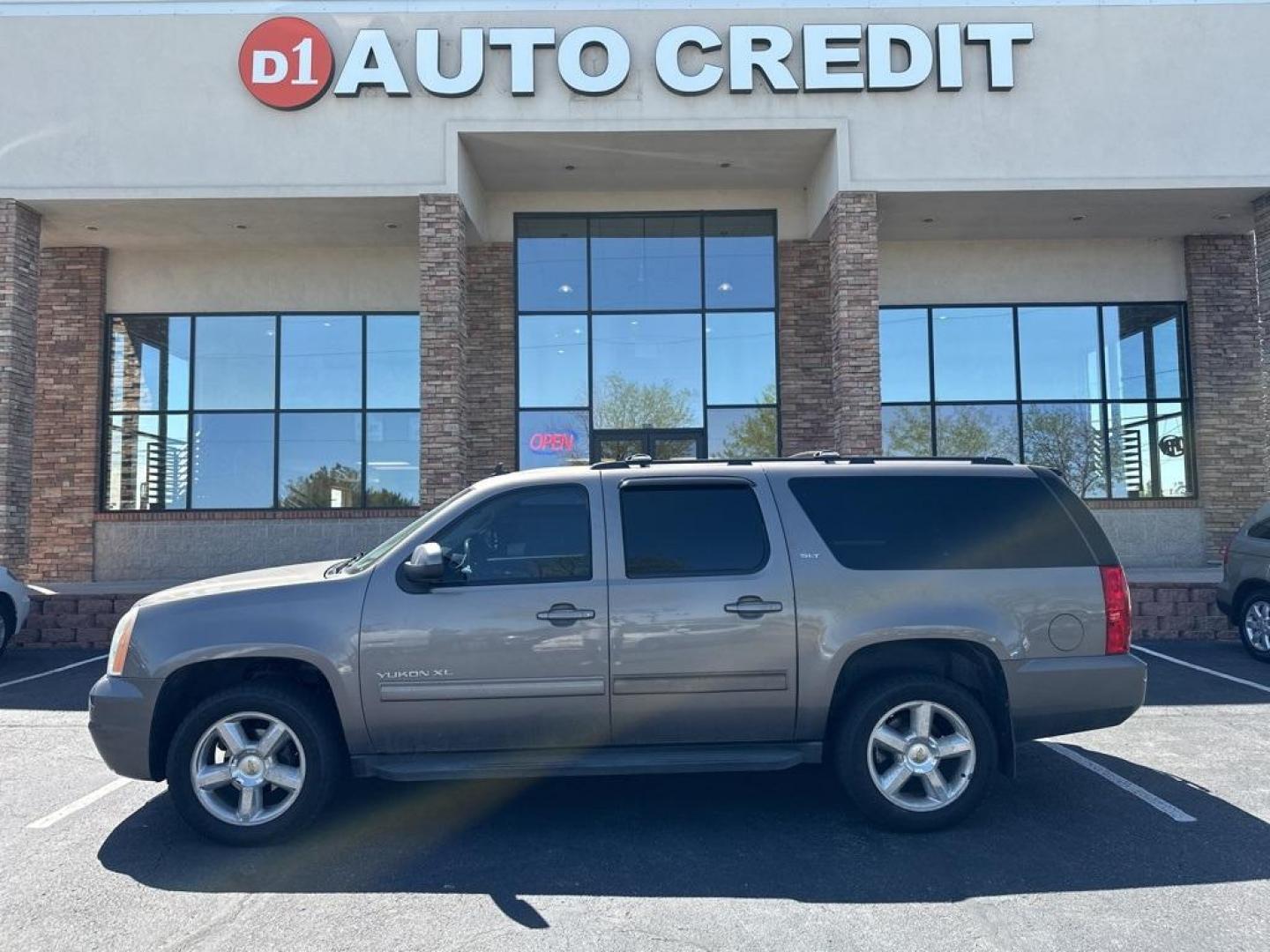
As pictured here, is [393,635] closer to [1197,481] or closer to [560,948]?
[560,948]

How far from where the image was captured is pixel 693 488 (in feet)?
16.5

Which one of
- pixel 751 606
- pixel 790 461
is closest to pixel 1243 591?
pixel 790 461

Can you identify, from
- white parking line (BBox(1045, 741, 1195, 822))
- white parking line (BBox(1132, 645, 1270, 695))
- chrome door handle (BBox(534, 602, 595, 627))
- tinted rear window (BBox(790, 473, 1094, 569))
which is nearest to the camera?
chrome door handle (BBox(534, 602, 595, 627))

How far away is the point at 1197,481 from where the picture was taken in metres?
16.2

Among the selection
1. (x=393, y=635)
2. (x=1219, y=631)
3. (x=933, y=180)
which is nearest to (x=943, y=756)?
(x=393, y=635)

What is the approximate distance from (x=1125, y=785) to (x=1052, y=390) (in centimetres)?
1221

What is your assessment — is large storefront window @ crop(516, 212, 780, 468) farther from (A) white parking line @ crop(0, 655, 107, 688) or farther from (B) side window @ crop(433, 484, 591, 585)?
(B) side window @ crop(433, 484, 591, 585)

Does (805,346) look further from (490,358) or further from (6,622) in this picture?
(6,622)

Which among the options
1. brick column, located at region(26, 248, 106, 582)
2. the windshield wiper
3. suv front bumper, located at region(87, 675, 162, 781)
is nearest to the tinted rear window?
the windshield wiper

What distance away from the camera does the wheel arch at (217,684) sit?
4711mm

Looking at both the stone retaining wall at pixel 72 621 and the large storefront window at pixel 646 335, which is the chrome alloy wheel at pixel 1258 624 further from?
the stone retaining wall at pixel 72 621

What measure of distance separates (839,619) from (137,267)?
1584 cm

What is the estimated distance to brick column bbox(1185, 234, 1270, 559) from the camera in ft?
52.7

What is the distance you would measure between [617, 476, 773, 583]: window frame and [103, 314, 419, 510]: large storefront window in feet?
37.6
